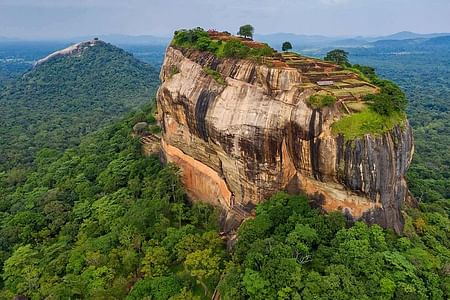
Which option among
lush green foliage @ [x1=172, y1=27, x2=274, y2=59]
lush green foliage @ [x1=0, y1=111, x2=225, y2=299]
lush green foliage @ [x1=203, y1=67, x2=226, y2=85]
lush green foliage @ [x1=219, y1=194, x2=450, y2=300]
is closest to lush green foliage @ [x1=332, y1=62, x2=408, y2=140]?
lush green foliage @ [x1=219, y1=194, x2=450, y2=300]

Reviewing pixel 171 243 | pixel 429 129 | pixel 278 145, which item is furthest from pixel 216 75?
pixel 429 129

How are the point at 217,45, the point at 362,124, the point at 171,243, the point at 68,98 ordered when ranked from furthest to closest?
the point at 68,98 → the point at 217,45 → the point at 171,243 → the point at 362,124

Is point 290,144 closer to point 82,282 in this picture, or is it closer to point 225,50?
point 225,50

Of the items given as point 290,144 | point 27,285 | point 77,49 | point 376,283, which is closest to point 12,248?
point 27,285

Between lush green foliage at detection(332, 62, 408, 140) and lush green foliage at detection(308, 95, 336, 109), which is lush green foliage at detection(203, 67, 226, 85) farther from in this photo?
lush green foliage at detection(332, 62, 408, 140)

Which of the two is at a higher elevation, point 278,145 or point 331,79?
point 331,79

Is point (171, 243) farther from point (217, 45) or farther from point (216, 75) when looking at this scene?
point (217, 45)

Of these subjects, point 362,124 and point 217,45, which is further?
point 217,45

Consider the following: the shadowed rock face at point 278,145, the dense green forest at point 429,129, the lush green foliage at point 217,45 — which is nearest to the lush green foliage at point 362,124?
the shadowed rock face at point 278,145
